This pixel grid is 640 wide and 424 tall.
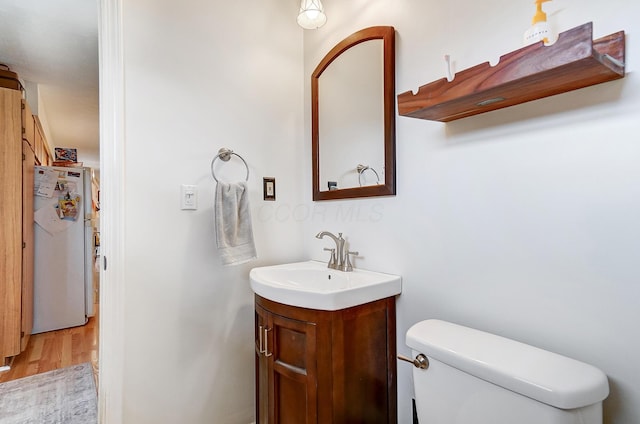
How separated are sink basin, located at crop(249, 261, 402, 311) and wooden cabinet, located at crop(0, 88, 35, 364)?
2.25 m

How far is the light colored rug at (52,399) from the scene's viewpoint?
5.87 ft

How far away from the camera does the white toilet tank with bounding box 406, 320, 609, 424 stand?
692 mm

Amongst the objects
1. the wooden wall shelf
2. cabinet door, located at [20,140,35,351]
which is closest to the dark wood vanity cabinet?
the wooden wall shelf

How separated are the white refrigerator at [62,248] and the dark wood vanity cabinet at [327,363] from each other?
2891 millimetres

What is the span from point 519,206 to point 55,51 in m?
3.26

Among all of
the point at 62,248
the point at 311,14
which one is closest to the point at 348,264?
the point at 311,14

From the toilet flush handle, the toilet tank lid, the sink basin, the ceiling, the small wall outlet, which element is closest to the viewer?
the toilet tank lid

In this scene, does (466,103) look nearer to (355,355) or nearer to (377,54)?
(377,54)

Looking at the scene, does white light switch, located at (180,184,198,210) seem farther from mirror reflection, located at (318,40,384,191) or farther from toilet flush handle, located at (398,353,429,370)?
toilet flush handle, located at (398,353,429,370)

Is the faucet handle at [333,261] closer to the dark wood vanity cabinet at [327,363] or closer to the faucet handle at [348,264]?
the faucet handle at [348,264]

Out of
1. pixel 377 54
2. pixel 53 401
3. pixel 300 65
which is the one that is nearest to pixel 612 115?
pixel 377 54

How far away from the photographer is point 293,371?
1180 millimetres

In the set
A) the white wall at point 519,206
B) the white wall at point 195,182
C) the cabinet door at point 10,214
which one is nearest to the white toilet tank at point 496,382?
the white wall at point 519,206

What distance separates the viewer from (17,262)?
2439 mm
